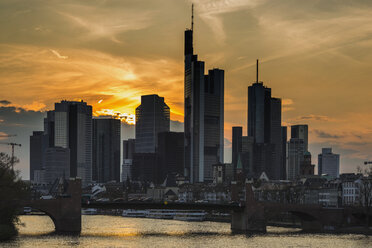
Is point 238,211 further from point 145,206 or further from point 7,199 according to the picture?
point 7,199

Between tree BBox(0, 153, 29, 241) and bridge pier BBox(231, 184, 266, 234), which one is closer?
tree BBox(0, 153, 29, 241)

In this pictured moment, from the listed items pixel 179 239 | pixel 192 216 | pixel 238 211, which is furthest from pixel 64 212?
pixel 192 216

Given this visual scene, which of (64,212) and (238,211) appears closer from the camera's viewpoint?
(64,212)

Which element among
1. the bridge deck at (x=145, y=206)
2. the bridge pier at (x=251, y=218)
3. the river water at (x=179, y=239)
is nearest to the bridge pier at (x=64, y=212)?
the river water at (x=179, y=239)

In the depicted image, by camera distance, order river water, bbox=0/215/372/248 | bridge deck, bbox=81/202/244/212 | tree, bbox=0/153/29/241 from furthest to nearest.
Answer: bridge deck, bbox=81/202/244/212
river water, bbox=0/215/372/248
tree, bbox=0/153/29/241

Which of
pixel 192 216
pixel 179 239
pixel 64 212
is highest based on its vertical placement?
pixel 64 212

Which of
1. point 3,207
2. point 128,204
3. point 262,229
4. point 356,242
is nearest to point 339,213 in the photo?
point 262,229

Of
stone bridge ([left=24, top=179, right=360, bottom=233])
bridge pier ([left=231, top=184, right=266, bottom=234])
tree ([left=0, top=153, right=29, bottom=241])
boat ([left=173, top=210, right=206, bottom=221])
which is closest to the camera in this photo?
tree ([left=0, top=153, right=29, bottom=241])

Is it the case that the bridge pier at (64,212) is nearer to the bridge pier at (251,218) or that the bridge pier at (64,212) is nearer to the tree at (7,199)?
the tree at (7,199)

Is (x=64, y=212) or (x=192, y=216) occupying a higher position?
(x=64, y=212)

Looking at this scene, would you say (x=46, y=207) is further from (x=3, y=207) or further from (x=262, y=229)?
(x=262, y=229)

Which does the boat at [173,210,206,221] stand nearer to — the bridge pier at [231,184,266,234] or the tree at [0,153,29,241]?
the bridge pier at [231,184,266,234]

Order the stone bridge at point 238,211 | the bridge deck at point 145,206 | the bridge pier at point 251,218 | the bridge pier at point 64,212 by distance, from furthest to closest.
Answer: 1. the bridge pier at point 251,218
2. the bridge deck at point 145,206
3. the stone bridge at point 238,211
4. the bridge pier at point 64,212

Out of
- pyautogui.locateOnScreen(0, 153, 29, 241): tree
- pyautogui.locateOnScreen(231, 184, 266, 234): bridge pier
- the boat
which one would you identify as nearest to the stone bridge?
pyautogui.locateOnScreen(231, 184, 266, 234): bridge pier
